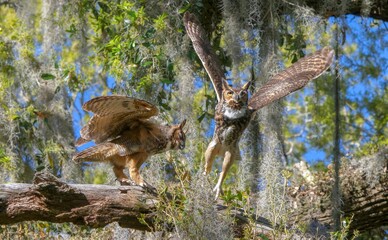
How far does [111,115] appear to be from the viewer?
7.57 meters

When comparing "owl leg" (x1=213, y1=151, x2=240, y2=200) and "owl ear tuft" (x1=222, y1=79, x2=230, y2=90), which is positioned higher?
"owl ear tuft" (x1=222, y1=79, x2=230, y2=90)

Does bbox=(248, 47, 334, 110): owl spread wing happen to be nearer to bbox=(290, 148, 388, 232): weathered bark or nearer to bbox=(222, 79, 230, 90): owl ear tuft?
bbox=(222, 79, 230, 90): owl ear tuft

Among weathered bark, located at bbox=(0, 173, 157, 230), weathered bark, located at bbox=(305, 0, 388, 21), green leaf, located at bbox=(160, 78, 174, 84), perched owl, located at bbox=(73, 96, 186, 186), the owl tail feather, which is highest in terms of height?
weathered bark, located at bbox=(305, 0, 388, 21)

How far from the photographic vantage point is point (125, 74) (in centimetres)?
945

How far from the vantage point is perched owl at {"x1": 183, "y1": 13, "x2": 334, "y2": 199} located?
8461 millimetres

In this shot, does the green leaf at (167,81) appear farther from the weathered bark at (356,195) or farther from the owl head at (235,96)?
the weathered bark at (356,195)

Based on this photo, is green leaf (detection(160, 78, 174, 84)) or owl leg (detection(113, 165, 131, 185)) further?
green leaf (detection(160, 78, 174, 84))

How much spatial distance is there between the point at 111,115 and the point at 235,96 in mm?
1223

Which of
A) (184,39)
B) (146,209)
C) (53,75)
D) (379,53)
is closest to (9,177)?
(53,75)

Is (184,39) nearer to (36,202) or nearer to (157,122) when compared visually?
(157,122)

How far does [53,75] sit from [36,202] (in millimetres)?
3582

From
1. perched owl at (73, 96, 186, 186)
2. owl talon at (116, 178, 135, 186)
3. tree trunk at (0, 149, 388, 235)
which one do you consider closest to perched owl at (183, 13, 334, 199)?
perched owl at (73, 96, 186, 186)

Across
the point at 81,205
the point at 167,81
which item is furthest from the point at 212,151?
the point at 81,205

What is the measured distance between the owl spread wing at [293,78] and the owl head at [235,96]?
0.50 feet
